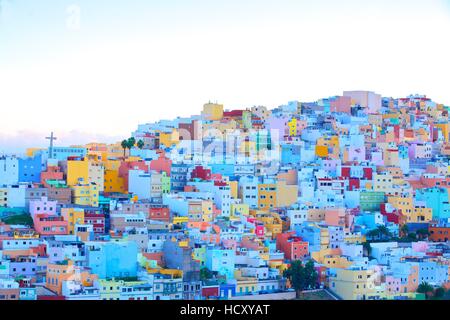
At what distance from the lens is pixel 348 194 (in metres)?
11.6

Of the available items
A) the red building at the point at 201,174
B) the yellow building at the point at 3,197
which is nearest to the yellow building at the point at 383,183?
the red building at the point at 201,174

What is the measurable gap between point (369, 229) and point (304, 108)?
21.3 ft

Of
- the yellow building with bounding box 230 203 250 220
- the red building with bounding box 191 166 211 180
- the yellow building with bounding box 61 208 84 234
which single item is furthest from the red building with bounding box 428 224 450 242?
the yellow building with bounding box 61 208 84 234

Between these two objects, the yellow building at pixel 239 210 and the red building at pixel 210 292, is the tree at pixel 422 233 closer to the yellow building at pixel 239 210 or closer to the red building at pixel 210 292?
the yellow building at pixel 239 210

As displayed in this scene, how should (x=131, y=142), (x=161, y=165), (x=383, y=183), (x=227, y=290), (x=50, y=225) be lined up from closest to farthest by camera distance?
1. (x=227, y=290)
2. (x=50, y=225)
3. (x=161, y=165)
4. (x=383, y=183)
5. (x=131, y=142)

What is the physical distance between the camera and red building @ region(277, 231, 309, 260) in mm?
9367

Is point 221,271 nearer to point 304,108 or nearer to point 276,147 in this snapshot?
point 276,147

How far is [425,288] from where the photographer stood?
27.3 feet

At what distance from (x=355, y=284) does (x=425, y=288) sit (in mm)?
643

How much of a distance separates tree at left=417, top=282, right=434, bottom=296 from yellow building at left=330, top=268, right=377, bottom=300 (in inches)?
16.3

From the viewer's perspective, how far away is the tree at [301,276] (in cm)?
823

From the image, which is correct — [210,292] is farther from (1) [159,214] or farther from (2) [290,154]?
(2) [290,154]

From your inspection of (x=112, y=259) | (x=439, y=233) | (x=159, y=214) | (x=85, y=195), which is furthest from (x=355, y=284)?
(x=85, y=195)
